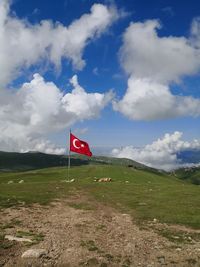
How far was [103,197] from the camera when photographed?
5378 cm

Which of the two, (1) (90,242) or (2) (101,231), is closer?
(1) (90,242)

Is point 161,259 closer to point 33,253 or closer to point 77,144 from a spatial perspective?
point 33,253

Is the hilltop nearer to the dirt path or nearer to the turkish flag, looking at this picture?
the dirt path

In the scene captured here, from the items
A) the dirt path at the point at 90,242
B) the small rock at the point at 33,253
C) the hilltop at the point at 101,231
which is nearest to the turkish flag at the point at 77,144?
the hilltop at the point at 101,231

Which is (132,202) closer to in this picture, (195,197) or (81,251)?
(195,197)

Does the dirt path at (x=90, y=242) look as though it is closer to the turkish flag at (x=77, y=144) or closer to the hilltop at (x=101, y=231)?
the hilltop at (x=101, y=231)

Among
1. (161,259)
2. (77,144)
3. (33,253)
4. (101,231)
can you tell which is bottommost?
(161,259)

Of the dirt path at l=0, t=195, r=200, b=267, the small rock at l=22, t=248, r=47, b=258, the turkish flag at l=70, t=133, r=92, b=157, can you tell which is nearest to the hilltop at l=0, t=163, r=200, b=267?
the dirt path at l=0, t=195, r=200, b=267

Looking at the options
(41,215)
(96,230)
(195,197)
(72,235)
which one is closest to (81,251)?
(72,235)

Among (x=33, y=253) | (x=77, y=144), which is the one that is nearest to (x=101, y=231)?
(x=33, y=253)

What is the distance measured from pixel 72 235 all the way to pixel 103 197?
87.8 ft

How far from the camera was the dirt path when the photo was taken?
21172 millimetres

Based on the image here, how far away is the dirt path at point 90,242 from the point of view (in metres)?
21.2

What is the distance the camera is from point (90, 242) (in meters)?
25.2
